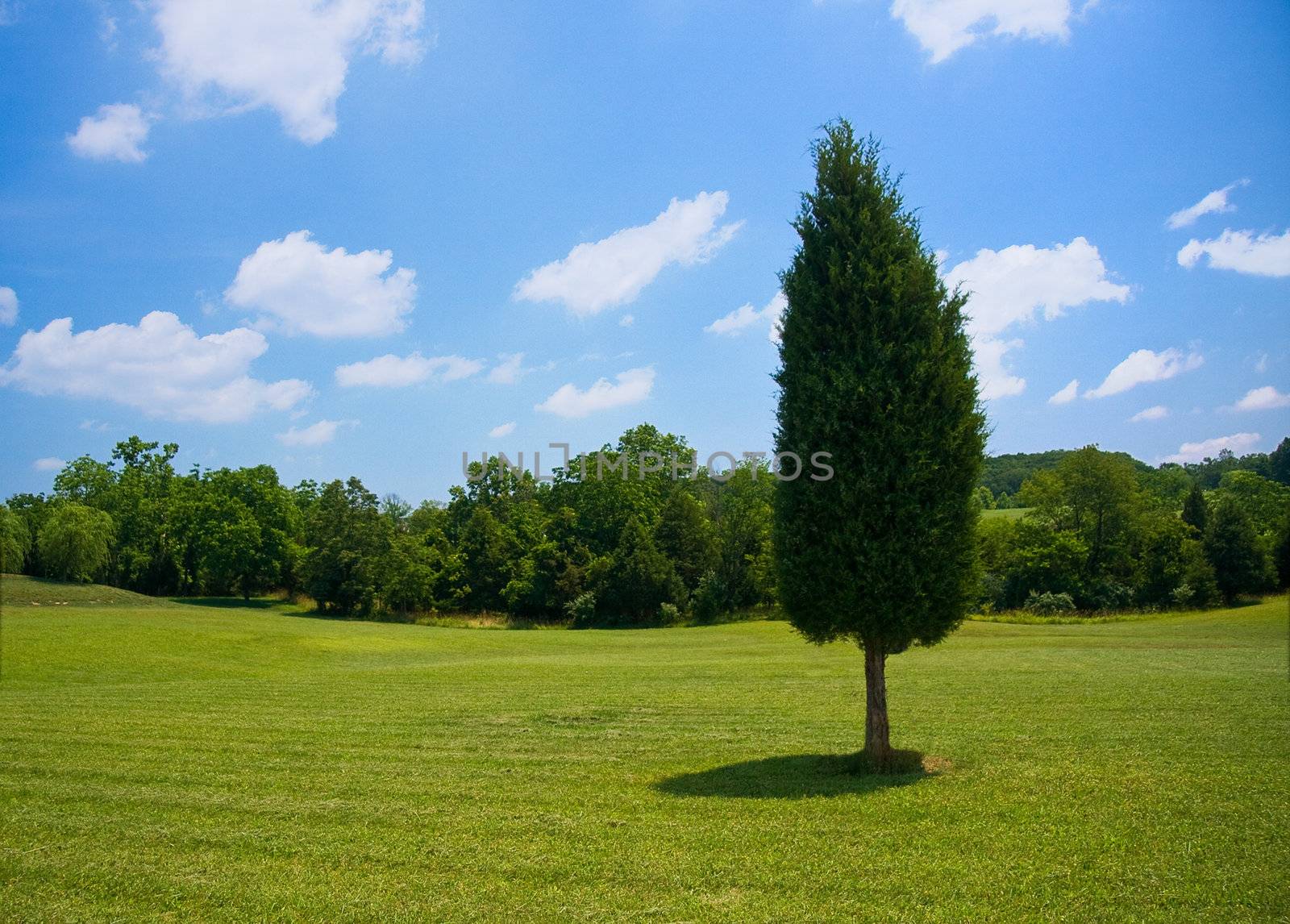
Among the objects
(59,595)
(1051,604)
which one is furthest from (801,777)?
(59,595)

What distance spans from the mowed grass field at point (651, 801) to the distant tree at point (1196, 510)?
38.7m

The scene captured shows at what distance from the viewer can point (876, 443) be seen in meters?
10.4

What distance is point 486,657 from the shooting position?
31.4 metres

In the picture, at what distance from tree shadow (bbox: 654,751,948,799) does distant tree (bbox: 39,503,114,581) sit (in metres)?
68.2

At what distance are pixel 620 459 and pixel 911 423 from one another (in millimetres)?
61688

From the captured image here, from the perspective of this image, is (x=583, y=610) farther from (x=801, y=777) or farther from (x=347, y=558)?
(x=801, y=777)

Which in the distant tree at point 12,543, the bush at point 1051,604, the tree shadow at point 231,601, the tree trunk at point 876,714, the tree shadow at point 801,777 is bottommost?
the tree shadow at point 231,601

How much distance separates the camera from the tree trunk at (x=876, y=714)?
1057cm

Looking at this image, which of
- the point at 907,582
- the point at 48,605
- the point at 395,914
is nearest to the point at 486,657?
the point at 907,582

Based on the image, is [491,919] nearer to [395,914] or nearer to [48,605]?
[395,914]

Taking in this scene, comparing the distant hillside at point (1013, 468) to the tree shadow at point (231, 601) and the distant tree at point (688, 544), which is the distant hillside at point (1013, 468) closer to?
the distant tree at point (688, 544)

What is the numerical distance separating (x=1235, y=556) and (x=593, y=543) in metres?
43.7

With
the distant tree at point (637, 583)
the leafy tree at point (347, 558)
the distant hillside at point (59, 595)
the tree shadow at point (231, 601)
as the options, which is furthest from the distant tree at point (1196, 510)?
the distant hillside at point (59, 595)

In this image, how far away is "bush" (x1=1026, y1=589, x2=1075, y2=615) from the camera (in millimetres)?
50281
